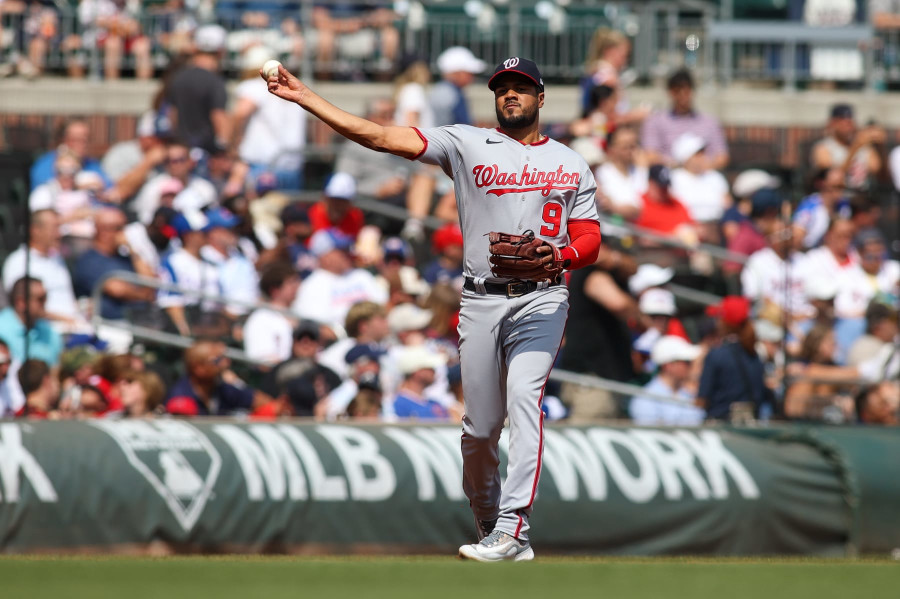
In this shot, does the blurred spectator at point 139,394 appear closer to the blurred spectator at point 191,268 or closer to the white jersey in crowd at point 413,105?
the blurred spectator at point 191,268

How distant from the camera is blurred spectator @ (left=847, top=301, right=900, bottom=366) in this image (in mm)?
11281

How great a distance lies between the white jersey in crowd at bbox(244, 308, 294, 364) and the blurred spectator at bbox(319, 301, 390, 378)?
472 millimetres

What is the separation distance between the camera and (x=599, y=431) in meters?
10.1

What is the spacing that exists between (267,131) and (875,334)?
669 centimetres

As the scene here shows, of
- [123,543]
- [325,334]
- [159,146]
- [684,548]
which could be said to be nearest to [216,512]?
[123,543]

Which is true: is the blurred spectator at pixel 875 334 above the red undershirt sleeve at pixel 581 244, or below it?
below

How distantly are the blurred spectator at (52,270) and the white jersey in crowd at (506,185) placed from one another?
4.93m

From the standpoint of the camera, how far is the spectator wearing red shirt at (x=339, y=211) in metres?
13.1

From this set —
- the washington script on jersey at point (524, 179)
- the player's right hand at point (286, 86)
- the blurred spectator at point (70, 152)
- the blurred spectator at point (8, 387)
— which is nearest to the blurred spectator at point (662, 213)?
the blurred spectator at point (70, 152)

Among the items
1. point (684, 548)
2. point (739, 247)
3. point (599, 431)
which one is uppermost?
point (739, 247)

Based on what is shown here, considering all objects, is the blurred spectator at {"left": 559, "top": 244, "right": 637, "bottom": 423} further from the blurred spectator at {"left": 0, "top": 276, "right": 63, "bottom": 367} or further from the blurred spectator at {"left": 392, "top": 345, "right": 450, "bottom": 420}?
the blurred spectator at {"left": 0, "top": 276, "right": 63, "bottom": 367}

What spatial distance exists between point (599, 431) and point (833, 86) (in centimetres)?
1088

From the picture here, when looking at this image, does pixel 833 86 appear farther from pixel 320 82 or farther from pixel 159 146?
pixel 159 146

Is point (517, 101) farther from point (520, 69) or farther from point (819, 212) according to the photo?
point (819, 212)
